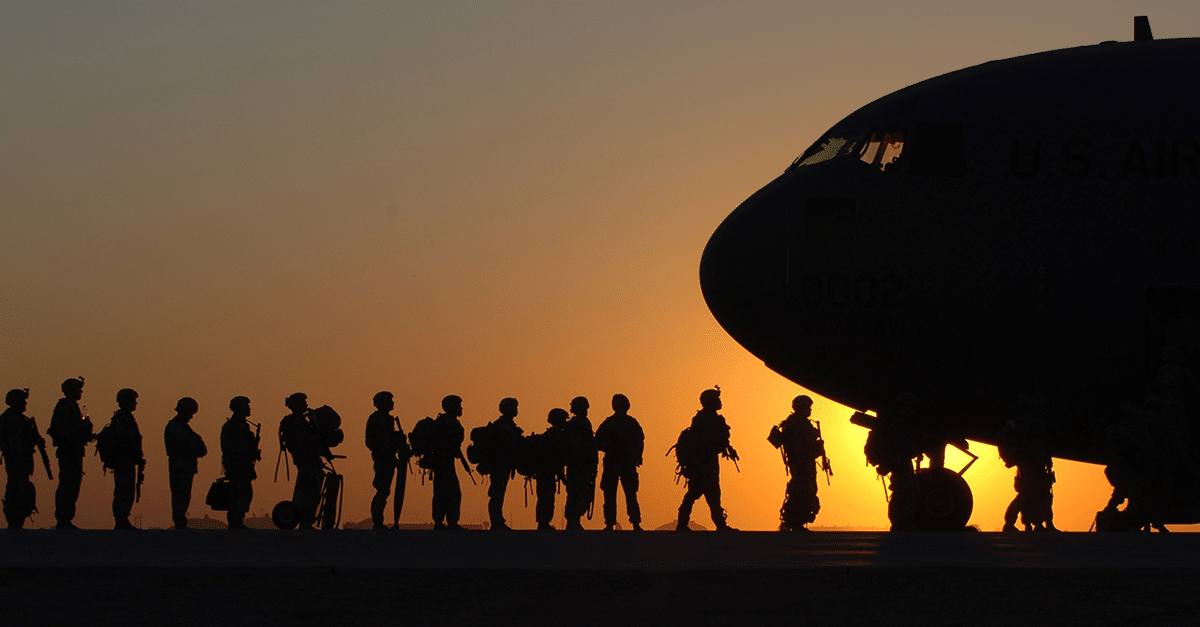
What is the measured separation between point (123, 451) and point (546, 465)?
19.1 ft

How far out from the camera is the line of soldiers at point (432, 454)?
18.0 m

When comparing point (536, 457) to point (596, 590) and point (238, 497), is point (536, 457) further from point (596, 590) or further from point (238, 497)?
point (596, 590)

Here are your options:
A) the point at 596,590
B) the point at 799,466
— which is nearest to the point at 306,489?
the point at 799,466

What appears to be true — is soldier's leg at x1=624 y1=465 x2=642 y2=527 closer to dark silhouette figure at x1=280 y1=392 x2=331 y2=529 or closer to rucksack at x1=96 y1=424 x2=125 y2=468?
dark silhouette figure at x1=280 y1=392 x2=331 y2=529

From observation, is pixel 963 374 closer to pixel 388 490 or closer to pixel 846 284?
pixel 846 284

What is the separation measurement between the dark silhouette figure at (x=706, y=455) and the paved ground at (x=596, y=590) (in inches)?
383

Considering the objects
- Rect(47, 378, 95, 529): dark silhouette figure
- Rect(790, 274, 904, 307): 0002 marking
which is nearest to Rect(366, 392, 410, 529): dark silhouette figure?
Rect(47, 378, 95, 529): dark silhouette figure

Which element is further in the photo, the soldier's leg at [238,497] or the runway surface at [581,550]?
the soldier's leg at [238,497]

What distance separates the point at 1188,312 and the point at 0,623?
42.3 feet

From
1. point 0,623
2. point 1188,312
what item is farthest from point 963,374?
point 0,623

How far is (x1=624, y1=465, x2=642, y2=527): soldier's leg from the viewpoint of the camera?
20219 millimetres

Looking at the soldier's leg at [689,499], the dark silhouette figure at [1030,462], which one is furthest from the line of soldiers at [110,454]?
the dark silhouette figure at [1030,462]

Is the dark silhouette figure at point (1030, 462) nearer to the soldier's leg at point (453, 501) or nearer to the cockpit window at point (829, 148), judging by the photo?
the cockpit window at point (829, 148)

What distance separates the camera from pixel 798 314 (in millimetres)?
16484
